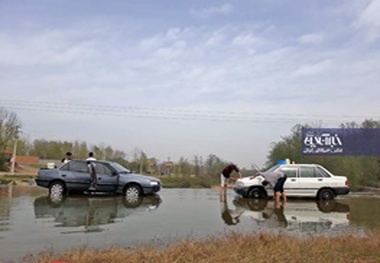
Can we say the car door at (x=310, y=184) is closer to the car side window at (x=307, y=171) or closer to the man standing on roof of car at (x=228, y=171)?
the car side window at (x=307, y=171)

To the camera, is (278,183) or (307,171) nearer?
(278,183)

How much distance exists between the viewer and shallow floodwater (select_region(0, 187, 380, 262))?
8.38 metres

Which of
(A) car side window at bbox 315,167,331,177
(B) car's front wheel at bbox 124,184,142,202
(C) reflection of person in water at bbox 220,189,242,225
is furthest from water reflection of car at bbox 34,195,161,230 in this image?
(A) car side window at bbox 315,167,331,177

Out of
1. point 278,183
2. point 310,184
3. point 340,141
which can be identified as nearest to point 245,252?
point 278,183

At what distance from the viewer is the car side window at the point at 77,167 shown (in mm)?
16328

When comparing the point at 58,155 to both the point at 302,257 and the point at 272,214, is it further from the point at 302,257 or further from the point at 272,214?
Result: the point at 302,257

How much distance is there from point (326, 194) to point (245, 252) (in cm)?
1144

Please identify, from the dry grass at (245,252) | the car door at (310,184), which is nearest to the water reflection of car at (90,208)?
the dry grass at (245,252)

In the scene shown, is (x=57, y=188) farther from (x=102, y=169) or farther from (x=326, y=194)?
(x=326, y=194)

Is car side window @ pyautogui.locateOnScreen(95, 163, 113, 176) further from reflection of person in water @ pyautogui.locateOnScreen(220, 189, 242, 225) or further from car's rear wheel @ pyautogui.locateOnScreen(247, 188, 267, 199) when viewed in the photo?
car's rear wheel @ pyautogui.locateOnScreen(247, 188, 267, 199)

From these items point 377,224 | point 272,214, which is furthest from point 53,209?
point 377,224

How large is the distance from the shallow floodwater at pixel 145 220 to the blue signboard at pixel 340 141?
17.9 metres

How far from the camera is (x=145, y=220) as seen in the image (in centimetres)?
1104

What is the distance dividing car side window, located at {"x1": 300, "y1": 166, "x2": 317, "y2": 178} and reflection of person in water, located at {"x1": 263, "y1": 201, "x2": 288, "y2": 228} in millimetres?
2933
